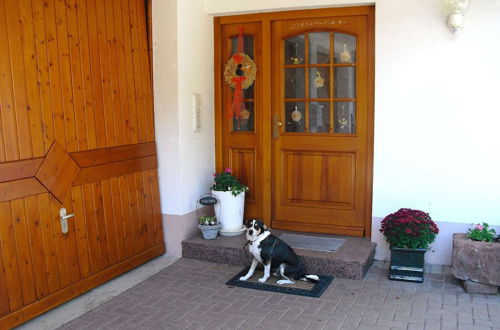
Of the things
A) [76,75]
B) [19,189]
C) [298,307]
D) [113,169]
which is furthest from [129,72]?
[298,307]

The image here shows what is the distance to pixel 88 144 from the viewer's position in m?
4.27

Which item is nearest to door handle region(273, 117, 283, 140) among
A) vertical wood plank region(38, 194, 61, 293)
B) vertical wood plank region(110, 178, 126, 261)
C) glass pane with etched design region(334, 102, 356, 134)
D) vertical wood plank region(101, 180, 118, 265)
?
glass pane with etched design region(334, 102, 356, 134)

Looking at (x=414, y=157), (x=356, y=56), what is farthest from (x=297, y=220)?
(x=356, y=56)

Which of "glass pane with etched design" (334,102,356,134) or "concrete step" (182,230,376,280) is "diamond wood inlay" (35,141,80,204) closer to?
"concrete step" (182,230,376,280)

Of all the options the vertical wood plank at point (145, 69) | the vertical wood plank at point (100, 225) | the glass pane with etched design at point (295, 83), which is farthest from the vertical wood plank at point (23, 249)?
the glass pane with etched design at point (295, 83)

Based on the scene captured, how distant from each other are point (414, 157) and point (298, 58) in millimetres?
1597

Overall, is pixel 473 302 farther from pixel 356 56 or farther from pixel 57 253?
pixel 57 253

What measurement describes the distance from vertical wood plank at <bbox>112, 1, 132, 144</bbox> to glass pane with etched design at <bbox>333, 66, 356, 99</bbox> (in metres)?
2.12

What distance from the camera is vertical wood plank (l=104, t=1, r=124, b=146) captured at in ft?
14.8

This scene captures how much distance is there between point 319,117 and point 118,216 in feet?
7.49

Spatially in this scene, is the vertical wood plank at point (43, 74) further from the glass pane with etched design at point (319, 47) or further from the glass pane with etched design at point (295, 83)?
the glass pane with etched design at point (319, 47)

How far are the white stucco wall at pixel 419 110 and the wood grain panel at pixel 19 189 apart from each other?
161 cm

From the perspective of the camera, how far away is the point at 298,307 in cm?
396

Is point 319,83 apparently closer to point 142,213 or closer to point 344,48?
point 344,48
